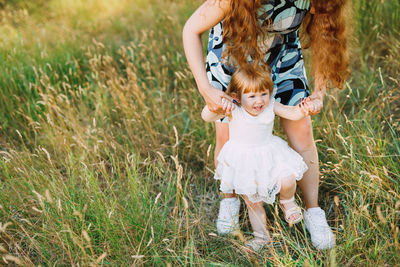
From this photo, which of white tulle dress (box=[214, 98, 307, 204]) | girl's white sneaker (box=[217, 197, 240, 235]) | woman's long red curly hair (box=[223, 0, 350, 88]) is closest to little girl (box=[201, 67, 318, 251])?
white tulle dress (box=[214, 98, 307, 204])

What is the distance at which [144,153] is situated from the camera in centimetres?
278

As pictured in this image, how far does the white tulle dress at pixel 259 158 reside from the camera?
5.84 ft

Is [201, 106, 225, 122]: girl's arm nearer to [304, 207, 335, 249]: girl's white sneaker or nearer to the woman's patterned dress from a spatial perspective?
the woman's patterned dress

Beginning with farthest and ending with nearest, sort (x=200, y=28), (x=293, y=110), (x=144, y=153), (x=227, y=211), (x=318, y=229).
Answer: (x=144, y=153) < (x=227, y=211) < (x=318, y=229) < (x=293, y=110) < (x=200, y=28)

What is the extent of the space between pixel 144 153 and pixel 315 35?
154 centimetres

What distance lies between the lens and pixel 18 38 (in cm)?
375

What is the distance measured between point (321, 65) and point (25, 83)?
99.5 inches

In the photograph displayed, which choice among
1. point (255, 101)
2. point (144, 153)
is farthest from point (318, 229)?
point (144, 153)

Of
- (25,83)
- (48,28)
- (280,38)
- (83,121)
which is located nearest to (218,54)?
(280,38)

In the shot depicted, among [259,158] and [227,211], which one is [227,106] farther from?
[227,211]

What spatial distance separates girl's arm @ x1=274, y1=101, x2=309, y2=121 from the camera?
5.73ft

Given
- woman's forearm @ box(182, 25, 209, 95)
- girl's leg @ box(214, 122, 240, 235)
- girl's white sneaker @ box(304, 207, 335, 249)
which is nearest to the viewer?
woman's forearm @ box(182, 25, 209, 95)

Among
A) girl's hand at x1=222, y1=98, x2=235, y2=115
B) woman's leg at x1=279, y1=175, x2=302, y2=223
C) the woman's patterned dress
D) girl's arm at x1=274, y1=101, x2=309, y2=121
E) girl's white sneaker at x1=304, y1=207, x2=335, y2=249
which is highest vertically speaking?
the woman's patterned dress

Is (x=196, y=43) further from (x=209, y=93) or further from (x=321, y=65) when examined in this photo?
(x=321, y=65)
